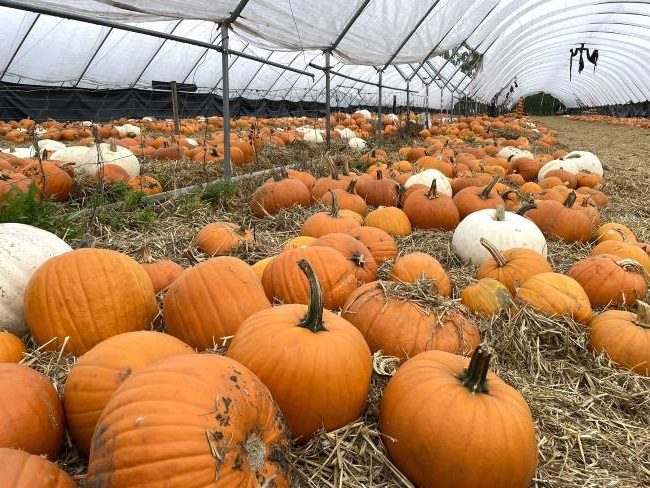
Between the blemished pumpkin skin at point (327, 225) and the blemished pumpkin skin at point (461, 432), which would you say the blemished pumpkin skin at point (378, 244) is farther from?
the blemished pumpkin skin at point (461, 432)

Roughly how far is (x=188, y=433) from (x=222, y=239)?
2232 mm

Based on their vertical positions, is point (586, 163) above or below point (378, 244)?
above

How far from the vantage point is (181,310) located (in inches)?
79.4

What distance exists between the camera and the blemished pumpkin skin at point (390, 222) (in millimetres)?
4004

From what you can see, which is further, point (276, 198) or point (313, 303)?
point (276, 198)

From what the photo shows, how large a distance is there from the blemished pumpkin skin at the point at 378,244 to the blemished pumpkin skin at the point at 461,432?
1591 mm

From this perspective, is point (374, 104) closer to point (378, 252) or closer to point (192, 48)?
point (192, 48)

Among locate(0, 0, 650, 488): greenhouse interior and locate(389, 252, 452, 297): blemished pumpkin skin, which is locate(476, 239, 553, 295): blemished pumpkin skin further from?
locate(389, 252, 452, 297): blemished pumpkin skin

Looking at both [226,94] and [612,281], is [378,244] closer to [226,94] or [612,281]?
[612,281]

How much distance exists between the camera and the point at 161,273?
8.44ft

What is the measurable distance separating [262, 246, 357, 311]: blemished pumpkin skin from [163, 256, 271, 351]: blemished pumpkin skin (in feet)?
0.90

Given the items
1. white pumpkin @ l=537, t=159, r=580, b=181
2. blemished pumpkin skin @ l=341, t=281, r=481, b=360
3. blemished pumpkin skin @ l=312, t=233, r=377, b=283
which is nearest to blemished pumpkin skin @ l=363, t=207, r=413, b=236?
blemished pumpkin skin @ l=312, t=233, r=377, b=283

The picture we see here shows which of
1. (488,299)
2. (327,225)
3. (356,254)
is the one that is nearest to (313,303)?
(356,254)

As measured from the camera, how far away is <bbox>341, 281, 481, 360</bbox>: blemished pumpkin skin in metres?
2.01
